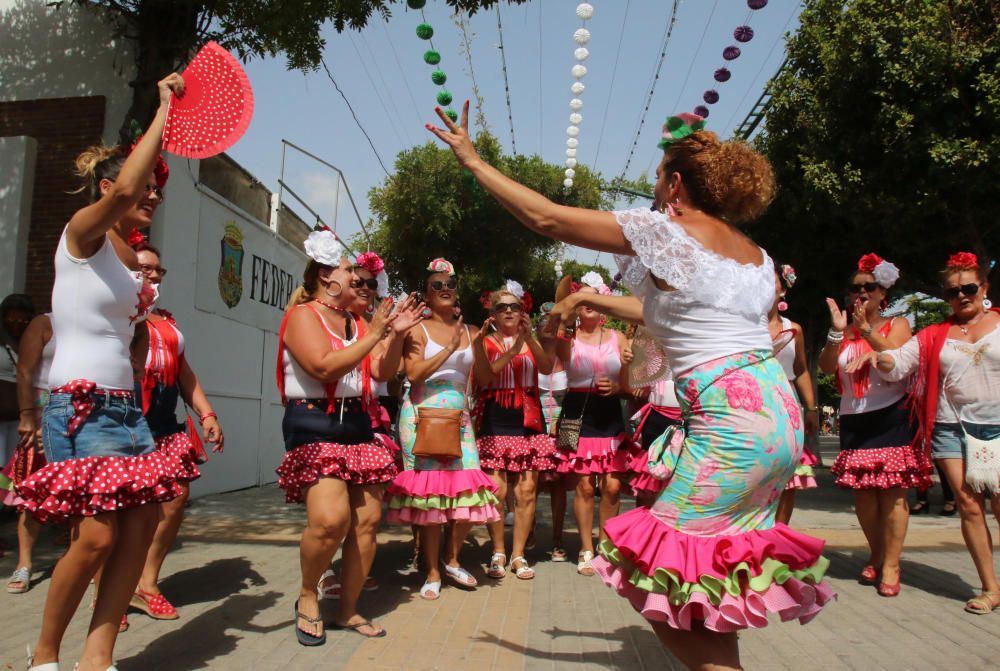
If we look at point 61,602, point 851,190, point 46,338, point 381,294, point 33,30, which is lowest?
point 61,602

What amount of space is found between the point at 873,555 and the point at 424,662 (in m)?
3.56

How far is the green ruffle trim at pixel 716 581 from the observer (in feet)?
7.84

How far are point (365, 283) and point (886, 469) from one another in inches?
148

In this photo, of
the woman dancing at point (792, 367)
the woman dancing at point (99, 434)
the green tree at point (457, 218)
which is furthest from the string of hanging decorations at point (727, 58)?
the green tree at point (457, 218)

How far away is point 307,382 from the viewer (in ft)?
13.6

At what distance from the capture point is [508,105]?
12.2m

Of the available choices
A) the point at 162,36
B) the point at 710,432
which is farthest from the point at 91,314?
the point at 162,36

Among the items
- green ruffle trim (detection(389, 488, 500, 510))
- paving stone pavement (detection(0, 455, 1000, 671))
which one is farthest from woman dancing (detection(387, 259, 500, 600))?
paving stone pavement (detection(0, 455, 1000, 671))

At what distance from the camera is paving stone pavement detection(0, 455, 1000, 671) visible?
148 inches

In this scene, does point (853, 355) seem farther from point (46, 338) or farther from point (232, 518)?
point (232, 518)

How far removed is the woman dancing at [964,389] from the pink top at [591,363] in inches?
74.3

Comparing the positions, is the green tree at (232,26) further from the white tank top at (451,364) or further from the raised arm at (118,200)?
the raised arm at (118,200)

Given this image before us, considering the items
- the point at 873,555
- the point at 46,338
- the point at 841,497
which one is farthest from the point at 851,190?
the point at 46,338

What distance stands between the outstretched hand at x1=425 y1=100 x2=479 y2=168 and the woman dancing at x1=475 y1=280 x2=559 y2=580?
323 cm
